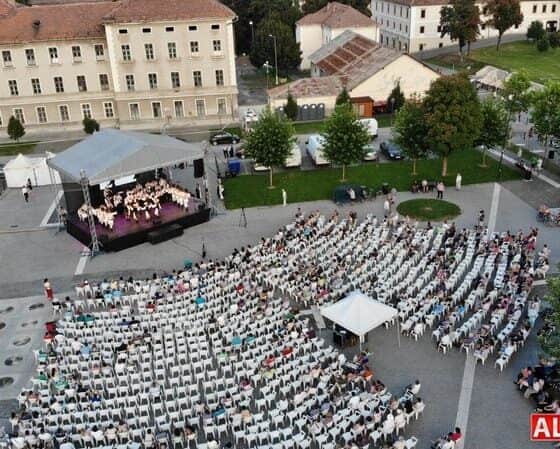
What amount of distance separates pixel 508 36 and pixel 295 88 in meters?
46.0

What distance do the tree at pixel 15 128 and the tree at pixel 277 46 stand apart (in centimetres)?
2999

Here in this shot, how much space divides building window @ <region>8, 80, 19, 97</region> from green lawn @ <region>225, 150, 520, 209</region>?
22819 mm

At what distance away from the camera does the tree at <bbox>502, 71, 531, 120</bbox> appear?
4703 cm

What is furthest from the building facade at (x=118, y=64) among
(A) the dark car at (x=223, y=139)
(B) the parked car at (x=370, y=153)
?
(B) the parked car at (x=370, y=153)

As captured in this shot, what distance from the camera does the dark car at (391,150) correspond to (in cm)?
4411

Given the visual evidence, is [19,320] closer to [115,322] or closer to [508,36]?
[115,322]

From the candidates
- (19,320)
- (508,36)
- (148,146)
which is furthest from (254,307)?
(508,36)

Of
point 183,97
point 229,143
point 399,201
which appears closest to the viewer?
point 399,201

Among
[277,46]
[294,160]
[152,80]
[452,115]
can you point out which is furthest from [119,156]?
[277,46]

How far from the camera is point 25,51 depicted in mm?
51000

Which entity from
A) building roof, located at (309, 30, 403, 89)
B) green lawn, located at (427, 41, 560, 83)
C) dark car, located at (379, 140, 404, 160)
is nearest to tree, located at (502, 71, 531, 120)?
dark car, located at (379, 140, 404, 160)

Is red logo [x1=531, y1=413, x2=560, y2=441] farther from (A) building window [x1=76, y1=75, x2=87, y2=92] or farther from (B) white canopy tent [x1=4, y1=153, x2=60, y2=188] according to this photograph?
(A) building window [x1=76, y1=75, x2=87, y2=92]

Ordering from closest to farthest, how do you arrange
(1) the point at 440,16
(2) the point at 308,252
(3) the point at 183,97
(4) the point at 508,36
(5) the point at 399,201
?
(2) the point at 308,252
(5) the point at 399,201
(3) the point at 183,97
(1) the point at 440,16
(4) the point at 508,36

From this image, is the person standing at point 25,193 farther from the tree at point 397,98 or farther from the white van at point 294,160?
the tree at point 397,98
